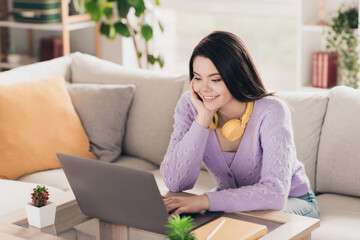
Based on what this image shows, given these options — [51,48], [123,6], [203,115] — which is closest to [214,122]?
[203,115]

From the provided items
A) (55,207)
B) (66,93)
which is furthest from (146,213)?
(66,93)

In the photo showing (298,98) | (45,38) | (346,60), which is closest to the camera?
(298,98)

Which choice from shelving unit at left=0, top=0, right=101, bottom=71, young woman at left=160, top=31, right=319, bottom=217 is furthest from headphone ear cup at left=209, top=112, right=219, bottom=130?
shelving unit at left=0, top=0, right=101, bottom=71

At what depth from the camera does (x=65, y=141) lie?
291 cm

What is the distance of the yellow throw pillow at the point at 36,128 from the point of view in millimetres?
2797

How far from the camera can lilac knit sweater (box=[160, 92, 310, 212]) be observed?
5.88 feet

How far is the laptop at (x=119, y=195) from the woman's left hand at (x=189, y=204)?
2 cm

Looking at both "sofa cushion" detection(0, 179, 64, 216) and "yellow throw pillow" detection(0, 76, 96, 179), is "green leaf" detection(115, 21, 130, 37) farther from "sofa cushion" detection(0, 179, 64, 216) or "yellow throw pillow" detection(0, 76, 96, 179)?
"sofa cushion" detection(0, 179, 64, 216)

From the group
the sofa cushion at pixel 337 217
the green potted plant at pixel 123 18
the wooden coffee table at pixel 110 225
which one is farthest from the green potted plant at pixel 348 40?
the wooden coffee table at pixel 110 225

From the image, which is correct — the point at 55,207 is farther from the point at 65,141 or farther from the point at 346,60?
the point at 346,60

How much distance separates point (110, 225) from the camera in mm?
1689

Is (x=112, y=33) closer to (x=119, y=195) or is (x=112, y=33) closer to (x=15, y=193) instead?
(x=15, y=193)

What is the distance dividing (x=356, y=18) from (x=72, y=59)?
5.23 feet

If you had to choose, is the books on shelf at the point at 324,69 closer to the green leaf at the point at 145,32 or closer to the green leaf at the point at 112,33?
the green leaf at the point at 145,32
